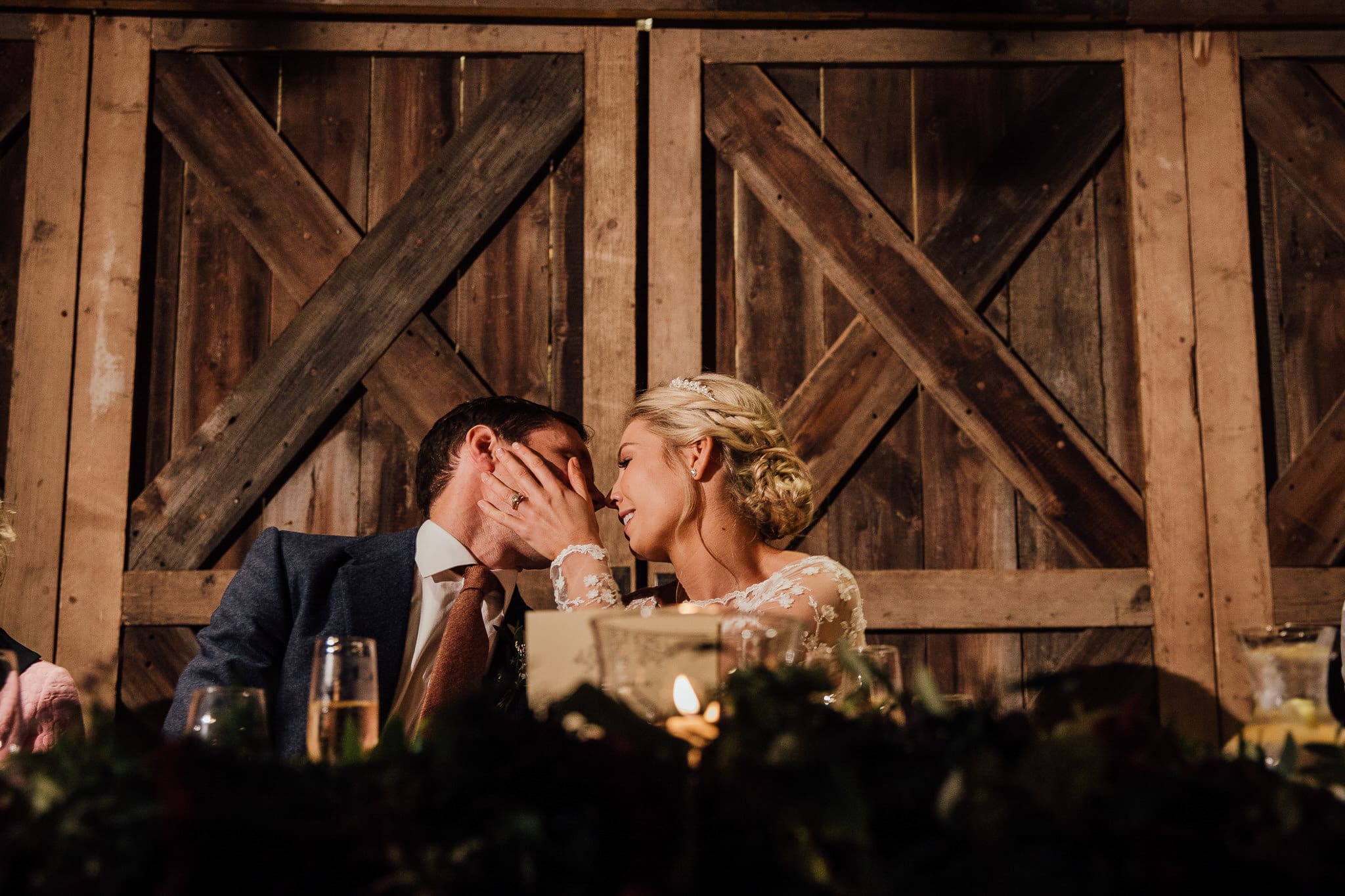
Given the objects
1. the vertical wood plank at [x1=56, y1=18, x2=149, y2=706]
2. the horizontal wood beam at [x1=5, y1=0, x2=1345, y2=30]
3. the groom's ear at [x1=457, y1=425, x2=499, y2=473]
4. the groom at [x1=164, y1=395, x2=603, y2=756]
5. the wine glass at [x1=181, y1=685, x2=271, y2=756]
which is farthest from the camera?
the horizontal wood beam at [x1=5, y1=0, x2=1345, y2=30]

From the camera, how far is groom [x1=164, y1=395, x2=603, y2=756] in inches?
79.4

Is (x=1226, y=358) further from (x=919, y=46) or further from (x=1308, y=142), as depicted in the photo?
(x=919, y=46)

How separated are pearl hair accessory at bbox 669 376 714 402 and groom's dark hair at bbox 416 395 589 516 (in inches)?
10.8

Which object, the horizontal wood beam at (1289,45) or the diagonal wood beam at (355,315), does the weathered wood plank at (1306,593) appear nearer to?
the horizontal wood beam at (1289,45)

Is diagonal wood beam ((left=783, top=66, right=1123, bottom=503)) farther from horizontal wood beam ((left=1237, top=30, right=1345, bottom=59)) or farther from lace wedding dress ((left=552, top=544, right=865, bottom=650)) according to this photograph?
lace wedding dress ((left=552, top=544, right=865, bottom=650))

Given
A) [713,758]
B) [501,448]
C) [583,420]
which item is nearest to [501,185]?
[583,420]

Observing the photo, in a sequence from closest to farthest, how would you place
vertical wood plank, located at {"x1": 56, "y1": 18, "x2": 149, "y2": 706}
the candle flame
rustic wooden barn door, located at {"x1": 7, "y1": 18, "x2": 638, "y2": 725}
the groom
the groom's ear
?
the candle flame < the groom < the groom's ear < vertical wood plank, located at {"x1": 56, "y1": 18, "x2": 149, "y2": 706} < rustic wooden barn door, located at {"x1": 7, "y1": 18, "x2": 638, "y2": 725}

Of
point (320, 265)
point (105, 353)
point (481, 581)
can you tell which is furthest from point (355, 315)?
point (481, 581)

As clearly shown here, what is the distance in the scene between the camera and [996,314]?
3.04 m

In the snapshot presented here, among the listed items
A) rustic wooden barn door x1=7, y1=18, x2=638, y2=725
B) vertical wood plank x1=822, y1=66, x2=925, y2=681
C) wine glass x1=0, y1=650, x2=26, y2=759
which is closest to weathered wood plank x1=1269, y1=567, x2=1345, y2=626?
vertical wood plank x1=822, y1=66, x2=925, y2=681

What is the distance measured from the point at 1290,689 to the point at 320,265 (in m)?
→ 2.65

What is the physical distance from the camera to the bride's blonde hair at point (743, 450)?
241cm

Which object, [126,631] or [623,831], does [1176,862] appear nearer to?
[623,831]

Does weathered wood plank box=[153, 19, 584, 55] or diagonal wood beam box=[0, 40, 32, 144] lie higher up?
weathered wood plank box=[153, 19, 584, 55]
